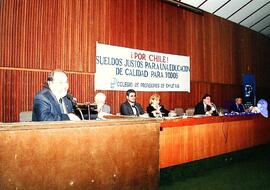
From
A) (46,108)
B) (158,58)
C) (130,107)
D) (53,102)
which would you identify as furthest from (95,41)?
(46,108)

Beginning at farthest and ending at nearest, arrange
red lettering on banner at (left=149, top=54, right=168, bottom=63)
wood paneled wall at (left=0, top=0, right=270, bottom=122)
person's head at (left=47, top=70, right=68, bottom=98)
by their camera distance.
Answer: red lettering on banner at (left=149, top=54, right=168, bottom=63) < wood paneled wall at (left=0, top=0, right=270, bottom=122) < person's head at (left=47, top=70, right=68, bottom=98)

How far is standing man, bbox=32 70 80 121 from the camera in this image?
2.52m

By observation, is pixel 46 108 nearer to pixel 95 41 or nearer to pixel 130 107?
pixel 130 107

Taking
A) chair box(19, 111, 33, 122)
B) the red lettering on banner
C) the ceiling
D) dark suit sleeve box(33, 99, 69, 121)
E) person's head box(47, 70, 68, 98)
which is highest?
the ceiling

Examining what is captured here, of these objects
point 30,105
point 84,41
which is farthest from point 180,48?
point 30,105

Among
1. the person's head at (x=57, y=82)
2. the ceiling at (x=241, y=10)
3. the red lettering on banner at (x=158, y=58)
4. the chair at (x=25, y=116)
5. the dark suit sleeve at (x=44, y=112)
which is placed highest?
the ceiling at (x=241, y=10)

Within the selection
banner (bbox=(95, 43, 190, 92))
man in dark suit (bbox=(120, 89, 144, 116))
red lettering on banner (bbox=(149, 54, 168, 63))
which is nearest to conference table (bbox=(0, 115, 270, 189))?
man in dark suit (bbox=(120, 89, 144, 116))

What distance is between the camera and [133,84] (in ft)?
20.4

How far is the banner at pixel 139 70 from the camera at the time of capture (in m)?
5.70

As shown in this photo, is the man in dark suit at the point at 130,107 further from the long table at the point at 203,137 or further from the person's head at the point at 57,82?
the person's head at the point at 57,82

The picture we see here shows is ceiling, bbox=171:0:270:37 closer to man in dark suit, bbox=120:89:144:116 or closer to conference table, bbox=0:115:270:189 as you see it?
man in dark suit, bbox=120:89:144:116

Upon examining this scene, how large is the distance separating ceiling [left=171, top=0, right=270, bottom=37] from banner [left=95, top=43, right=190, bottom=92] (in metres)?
1.82

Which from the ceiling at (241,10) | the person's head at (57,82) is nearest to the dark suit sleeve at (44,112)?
the person's head at (57,82)

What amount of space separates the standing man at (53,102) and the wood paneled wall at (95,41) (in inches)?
80.3
